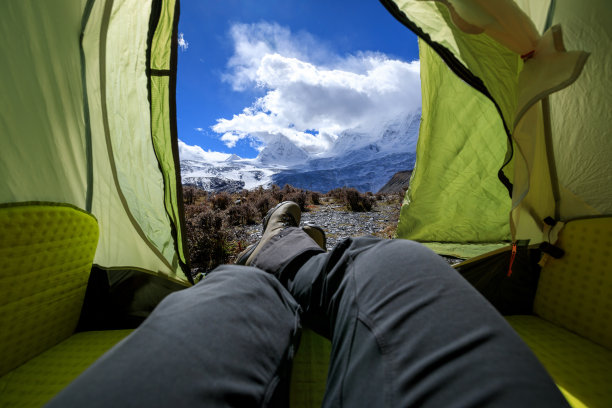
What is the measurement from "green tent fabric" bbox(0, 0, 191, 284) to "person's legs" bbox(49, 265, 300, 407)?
939mm

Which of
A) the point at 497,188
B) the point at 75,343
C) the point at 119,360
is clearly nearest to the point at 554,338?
the point at 497,188

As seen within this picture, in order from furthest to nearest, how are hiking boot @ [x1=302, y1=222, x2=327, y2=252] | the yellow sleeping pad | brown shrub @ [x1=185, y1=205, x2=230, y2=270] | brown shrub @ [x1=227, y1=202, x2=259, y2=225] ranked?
brown shrub @ [x1=227, y1=202, x2=259, y2=225]
brown shrub @ [x1=185, y1=205, x2=230, y2=270]
hiking boot @ [x1=302, y1=222, x2=327, y2=252]
the yellow sleeping pad

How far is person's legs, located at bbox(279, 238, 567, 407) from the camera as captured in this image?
0.51 meters

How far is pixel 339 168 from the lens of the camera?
8569 centimetres

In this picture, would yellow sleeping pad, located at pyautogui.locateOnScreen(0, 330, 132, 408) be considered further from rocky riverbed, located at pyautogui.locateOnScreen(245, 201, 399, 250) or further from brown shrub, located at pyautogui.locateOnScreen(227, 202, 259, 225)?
brown shrub, located at pyautogui.locateOnScreen(227, 202, 259, 225)

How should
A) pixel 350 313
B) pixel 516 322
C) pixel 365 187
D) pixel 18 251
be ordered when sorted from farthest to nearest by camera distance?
pixel 365 187 → pixel 516 322 → pixel 18 251 → pixel 350 313

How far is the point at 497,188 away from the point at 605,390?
63.7 inches

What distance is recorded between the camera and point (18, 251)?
96 centimetres

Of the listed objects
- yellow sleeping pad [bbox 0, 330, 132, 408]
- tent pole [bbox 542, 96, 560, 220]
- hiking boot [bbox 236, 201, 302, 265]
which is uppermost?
tent pole [bbox 542, 96, 560, 220]

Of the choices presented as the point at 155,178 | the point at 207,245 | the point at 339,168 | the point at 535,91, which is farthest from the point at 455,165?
the point at 339,168

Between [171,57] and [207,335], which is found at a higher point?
[171,57]

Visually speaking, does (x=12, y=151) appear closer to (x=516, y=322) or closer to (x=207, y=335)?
(x=207, y=335)

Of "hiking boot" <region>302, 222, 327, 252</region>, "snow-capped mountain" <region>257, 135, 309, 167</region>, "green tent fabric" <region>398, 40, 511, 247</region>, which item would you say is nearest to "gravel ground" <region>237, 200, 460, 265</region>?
"hiking boot" <region>302, 222, 327, 252</region>

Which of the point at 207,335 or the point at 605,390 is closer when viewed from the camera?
the point at 207,335
